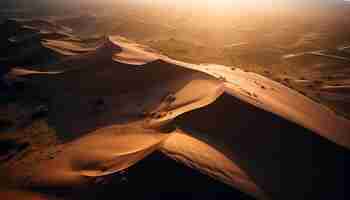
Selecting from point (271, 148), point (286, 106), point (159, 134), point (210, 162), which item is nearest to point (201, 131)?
point (159, 134)

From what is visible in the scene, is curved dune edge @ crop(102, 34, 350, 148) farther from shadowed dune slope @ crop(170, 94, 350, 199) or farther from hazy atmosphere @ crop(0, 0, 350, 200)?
shadowed dune slope @ crop(170, 94, 350, 199)

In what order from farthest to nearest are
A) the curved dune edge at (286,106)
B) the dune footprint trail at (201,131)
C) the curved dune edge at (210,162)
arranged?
the curved dune edge at (286,106)
the dune footprint trail at (201,131)
the curved dune edge at (210,162)

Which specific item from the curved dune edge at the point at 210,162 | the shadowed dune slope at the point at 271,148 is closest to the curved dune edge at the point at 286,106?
the shadowed dune slope at the point at 271,148

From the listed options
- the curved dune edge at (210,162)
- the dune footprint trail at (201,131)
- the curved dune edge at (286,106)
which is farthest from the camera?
the curved dune edge at (286,106)

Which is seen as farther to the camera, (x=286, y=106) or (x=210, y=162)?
(x=286, y=106)

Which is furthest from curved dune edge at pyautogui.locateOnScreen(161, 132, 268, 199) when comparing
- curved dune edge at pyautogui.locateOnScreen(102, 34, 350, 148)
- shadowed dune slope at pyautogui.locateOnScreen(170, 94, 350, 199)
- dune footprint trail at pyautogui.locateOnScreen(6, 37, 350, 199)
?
curved dune edge at pyautogui.locateOnScreen(102, 34, 350, 148)

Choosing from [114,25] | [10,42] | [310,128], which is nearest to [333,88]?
[310,128]

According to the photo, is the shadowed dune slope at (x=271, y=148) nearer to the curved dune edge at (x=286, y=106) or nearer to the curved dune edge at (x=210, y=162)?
the curved dune edge at (x=210, y=162)

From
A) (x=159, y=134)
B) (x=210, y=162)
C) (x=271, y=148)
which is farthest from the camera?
(x=159, y=134)

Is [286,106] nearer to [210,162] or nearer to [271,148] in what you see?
→ [271,148]
